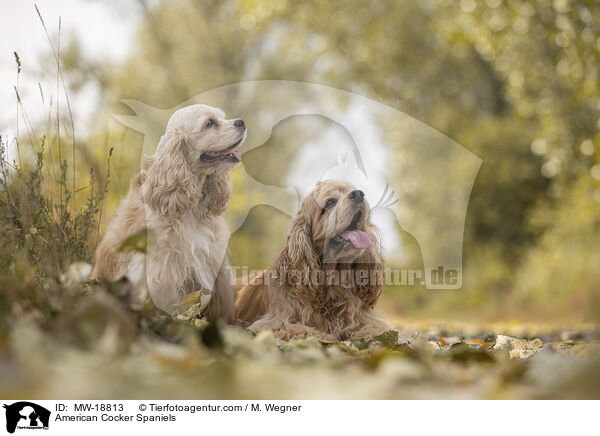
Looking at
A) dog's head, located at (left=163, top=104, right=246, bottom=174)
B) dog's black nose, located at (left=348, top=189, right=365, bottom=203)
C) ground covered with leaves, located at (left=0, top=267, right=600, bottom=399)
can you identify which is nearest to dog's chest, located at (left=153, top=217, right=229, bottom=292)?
dog's head, located at (left=163, top=104, right=246, bottom=174)

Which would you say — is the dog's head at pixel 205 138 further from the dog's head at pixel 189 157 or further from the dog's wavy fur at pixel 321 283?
the dog's wavy fur at pixel 321 283

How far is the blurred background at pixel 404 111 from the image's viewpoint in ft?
11.6

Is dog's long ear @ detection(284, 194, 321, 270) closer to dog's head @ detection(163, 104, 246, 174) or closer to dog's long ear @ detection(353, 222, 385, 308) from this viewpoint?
dog's long ear @ detection(353, 222, 385, 308)

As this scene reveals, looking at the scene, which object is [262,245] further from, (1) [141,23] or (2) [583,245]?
(1) [141,23]

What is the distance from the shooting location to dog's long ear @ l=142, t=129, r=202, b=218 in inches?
124

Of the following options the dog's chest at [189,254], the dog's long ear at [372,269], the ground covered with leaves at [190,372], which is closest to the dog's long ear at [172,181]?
the dog's chest at [189,254]

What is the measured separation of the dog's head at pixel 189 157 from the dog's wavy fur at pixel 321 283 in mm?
578

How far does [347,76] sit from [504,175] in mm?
4172

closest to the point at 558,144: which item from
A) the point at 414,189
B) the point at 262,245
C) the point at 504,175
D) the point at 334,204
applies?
the point at 414,189

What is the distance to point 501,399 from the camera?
149 centimetres

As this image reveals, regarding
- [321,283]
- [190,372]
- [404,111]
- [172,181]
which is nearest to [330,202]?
[321,283]

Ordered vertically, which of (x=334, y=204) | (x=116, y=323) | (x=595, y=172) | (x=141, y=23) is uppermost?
(x=141, y=23)

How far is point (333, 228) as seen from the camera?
3297 mm

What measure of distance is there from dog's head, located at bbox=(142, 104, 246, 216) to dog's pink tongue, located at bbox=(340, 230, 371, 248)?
2.51 ft
